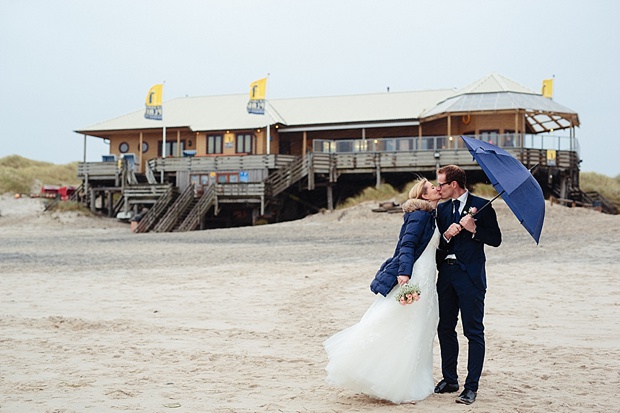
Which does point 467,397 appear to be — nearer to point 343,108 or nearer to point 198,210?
point 198,210

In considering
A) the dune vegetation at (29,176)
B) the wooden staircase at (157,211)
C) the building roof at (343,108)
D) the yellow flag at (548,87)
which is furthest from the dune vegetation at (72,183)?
the wooden staircase at (157,211)

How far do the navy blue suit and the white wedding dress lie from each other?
14 cm

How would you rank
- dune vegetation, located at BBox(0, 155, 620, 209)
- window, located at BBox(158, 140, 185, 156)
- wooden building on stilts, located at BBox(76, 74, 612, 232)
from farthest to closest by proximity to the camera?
window, located at BBox(158, 140, 185, 156) < wooden building on stilts, located at BBox(76, 74, 612, 232) < dune vegetation, located at BBox(0, 155, 620, 209)

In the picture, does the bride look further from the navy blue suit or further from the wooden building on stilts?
the wooden building on stilts

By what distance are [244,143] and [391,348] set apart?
33.9 m

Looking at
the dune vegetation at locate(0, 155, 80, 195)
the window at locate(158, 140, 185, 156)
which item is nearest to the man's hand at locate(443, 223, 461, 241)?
the window at locate(158, 140, 185, 156)

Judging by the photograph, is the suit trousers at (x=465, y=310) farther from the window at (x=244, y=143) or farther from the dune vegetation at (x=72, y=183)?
the window at (x=244, y=143)

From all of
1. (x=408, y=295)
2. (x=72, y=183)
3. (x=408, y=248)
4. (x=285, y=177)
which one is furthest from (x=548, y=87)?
(x=72, y=183)

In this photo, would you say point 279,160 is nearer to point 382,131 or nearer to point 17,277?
point 382,131

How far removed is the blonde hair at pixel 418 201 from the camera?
4922 mm

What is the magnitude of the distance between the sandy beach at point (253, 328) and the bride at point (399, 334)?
20 cm

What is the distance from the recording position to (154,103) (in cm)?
3706

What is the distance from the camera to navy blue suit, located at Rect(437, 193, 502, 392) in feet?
15.9

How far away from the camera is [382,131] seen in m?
37.2
